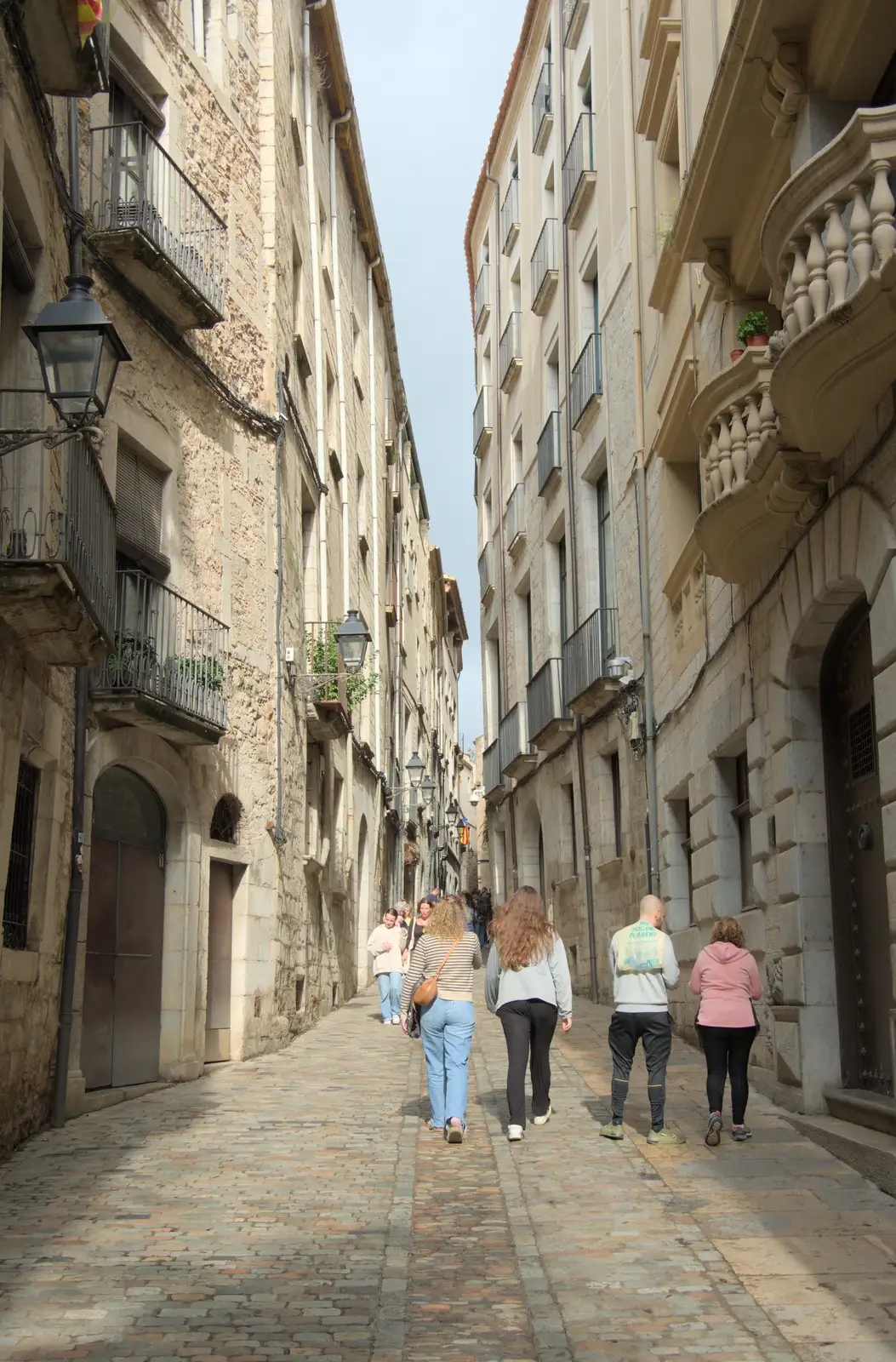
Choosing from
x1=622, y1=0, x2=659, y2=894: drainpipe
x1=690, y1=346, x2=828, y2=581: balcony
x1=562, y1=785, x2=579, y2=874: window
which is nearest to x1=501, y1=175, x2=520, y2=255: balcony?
x1=622, y1=0, x2=659, y2=894: drainpipe

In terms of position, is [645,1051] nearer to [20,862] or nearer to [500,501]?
[20,862]

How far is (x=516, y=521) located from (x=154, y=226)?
47.9 feet

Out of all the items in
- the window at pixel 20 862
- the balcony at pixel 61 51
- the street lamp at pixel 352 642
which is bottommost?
the window at pixel 20 862

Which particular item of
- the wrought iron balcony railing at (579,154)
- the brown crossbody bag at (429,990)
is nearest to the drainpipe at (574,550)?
the wrought iron balcony railing at (579,154)

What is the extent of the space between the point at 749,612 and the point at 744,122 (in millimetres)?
3470

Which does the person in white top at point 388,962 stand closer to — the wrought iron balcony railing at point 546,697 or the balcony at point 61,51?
the wrought iron balcony railing at point 546,697

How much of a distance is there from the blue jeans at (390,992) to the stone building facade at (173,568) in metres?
0.91

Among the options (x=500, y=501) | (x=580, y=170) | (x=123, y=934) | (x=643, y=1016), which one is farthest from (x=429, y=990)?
(x=500, y=501)

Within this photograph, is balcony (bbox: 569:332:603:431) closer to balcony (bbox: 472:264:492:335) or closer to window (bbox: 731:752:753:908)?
window (bbox: 731:752:753:908)

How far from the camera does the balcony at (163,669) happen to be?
11.1 meters

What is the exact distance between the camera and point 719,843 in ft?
39.3

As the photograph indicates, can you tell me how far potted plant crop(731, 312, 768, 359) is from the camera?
961cm

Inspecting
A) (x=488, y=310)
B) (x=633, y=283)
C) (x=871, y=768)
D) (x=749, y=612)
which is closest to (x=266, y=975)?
(x=749, y=612)

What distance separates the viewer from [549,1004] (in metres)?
9.13
